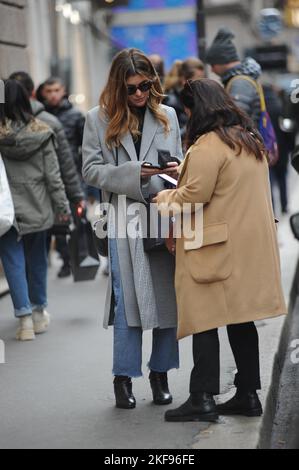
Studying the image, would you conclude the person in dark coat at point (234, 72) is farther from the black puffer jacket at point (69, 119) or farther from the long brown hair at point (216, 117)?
the long brown hair at point (216, 117)

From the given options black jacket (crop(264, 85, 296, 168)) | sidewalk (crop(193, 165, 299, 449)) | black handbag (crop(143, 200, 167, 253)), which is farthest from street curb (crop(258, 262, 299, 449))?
black jacket (crop(264, 85, 296, 168))

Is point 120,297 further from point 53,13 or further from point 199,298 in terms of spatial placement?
point 53,13

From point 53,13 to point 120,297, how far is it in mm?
12402

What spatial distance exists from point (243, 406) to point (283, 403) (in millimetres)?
937

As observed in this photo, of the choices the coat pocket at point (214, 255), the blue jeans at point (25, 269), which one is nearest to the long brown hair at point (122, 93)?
the coat pocket at point (214, 255)

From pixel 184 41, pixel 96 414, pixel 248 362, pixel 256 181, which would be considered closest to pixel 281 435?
pixel 248 362

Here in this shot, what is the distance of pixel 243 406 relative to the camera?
Answer: 219 inches

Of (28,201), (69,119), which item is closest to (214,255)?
(28,201)

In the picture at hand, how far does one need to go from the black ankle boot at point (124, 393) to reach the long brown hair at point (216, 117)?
1470mm

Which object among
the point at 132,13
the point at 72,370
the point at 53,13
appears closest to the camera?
the point at 72,370

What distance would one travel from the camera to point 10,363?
7113 mm

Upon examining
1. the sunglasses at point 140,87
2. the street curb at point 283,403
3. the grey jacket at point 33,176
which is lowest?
the street curb at point 283,403

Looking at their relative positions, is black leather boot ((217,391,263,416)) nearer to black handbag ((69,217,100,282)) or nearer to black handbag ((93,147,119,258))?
black handbag ((93,147,119,258))

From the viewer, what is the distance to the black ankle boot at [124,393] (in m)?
5.81
